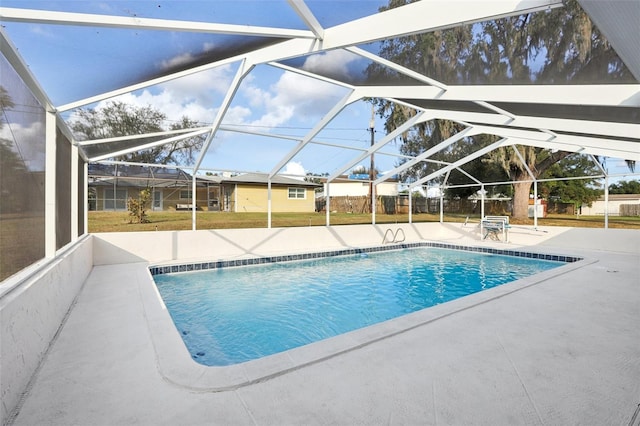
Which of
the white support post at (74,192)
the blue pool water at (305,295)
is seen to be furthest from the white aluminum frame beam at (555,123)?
the white support post at (74,192)

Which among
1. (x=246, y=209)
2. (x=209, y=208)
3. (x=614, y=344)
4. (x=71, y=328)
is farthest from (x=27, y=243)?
(x=209, y=208)

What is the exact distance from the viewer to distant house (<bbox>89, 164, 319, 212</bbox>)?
1731 centimetres

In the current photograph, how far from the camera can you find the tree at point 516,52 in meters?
3.16

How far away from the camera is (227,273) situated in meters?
8.25

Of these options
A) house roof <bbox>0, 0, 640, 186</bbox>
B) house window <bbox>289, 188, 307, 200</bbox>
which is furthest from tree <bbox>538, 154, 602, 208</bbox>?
house roof <bbox>0, 0, 640, 186</bbox>

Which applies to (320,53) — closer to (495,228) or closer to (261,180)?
(495,228)

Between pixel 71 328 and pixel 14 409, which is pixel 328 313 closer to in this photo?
pixel 71 328

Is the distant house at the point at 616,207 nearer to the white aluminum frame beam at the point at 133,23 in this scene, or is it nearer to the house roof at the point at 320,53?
the house roof at the point at 320,53

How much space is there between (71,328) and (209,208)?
18684 millimetres

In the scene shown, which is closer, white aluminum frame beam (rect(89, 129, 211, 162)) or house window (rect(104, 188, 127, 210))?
white aluminum frame beam (rect(89, 129, 211, 162))

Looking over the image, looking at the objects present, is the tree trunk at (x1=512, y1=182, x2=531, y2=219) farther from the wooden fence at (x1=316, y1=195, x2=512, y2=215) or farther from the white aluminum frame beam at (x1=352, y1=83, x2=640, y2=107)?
the white aluminum frame beam at (x1=352, y1=83, x2=640, y2=107)

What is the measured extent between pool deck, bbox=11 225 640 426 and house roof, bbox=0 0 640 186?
8.78 feet

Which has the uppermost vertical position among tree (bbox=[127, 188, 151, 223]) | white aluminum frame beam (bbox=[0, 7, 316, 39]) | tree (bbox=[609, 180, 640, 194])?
tree (bbox=[609, 180, 640, 194])

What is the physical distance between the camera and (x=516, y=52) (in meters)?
3.79
